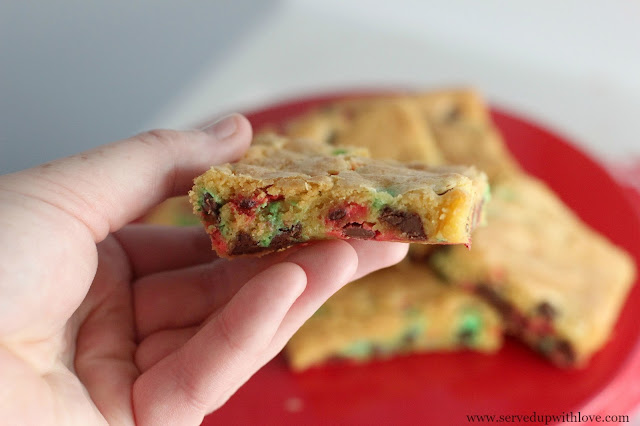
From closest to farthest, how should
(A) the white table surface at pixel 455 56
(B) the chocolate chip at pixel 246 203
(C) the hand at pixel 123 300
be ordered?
(C) the hand at pixel 123 300 → (B) the chocolate chip at pixel 246 203 → (A) the white table surface at pixel 455 56

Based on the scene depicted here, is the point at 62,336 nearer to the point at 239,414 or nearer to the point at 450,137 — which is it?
the point at 239,414

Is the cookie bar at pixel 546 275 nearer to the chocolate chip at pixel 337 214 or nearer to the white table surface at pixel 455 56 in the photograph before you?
the chocolate chip at pixel 337 214

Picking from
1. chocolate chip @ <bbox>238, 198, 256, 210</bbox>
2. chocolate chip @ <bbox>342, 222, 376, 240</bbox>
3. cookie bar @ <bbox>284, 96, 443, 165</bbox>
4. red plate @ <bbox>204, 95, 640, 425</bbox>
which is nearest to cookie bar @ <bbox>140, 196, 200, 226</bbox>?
cookie bar @ <bbox>284, 96, 443, 165</bbox>

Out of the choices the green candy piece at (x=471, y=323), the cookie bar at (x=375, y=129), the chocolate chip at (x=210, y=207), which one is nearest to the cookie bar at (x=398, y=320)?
the green candy piece at (x=471, y=323)

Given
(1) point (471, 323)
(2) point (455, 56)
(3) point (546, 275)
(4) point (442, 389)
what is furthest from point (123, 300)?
(2) point (455, 56)

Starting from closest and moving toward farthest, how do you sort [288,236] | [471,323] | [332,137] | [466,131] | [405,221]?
[405,221] → [288,236] → [471,323] → [332,137] → [466,131]

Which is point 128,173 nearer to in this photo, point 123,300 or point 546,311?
point 123,300

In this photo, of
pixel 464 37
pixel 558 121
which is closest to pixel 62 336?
pixel 558 121
